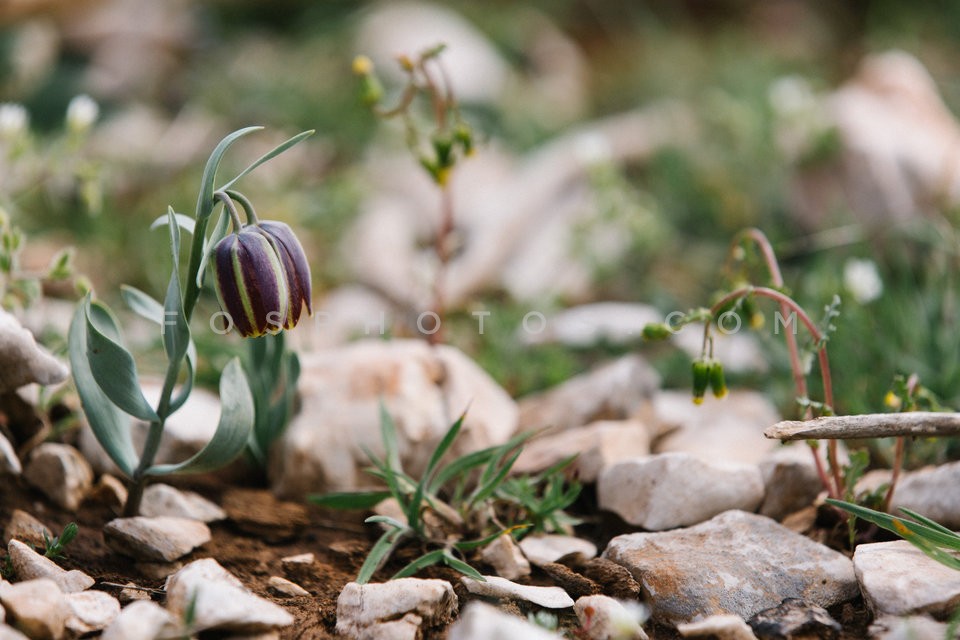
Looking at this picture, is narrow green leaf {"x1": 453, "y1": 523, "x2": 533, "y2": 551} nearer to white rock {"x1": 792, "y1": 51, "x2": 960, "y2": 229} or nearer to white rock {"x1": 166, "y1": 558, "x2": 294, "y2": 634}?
white rock {"x1": 166, "y1": 558, "x2": 294, "y2": 634}

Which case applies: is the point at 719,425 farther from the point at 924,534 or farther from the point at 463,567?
the point at 463,567

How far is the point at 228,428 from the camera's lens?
169 cm

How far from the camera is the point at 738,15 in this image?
7.28 metres

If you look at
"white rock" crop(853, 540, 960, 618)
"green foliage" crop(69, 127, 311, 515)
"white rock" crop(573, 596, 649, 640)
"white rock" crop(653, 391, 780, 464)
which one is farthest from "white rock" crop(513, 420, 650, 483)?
"green foliage" crop(69, 127, 311, 515)

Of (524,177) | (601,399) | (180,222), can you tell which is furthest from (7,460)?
(524,177)

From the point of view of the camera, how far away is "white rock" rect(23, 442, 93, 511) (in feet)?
6.17

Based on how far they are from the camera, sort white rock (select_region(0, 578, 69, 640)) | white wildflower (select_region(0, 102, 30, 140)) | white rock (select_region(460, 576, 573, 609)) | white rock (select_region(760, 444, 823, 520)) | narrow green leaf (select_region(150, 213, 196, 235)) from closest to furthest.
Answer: white rock (select_region(0, 578, 69, 640)) < white rock (select_region(460, 576, 573, 609)) < narrow green leaf (select_region(150, 213, 196, 235)) < white rock (select_region(760, 444, 823, 520)) < white wildflower (select_region(0, 102, 30, 140))

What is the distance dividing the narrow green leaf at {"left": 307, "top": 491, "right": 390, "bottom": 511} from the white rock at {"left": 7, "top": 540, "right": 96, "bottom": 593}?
459mm

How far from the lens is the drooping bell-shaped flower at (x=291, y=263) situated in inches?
62.1

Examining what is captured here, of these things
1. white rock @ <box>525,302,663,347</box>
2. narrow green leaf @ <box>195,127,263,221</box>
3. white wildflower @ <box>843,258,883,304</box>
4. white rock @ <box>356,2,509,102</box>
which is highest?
white rock @ <box>356,2,509,102</box>

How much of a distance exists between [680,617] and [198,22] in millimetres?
5006

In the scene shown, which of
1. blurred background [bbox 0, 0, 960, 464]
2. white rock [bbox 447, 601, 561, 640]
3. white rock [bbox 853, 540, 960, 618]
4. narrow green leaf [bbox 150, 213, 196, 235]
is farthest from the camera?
blurred background [bbox 0, 0, 960, 464]

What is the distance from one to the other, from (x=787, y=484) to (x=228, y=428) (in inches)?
45.9

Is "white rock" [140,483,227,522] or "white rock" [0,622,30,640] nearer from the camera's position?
"white rock" [0,622,30,640]
